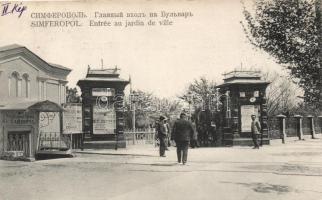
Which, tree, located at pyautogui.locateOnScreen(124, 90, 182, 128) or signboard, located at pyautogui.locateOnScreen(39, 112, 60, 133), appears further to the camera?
tree, located at pyautogui.locateOnScreen(124, 90, 182, 128)

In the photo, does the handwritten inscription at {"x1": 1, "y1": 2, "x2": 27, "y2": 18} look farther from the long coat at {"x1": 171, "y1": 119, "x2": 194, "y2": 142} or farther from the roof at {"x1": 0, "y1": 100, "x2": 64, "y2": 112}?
the long coat at {"x1": 171, "y1": 119, "x2": 194, "y2": 142}

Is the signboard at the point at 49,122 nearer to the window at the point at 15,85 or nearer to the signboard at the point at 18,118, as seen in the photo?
the signboard at the point at 18,118

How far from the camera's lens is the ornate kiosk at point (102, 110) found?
13.5m

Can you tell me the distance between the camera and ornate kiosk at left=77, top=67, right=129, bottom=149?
44.4ft

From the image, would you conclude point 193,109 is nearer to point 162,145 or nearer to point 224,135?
point 224,135

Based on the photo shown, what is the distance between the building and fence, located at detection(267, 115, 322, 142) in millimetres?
7630

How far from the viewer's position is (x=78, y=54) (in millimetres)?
9289

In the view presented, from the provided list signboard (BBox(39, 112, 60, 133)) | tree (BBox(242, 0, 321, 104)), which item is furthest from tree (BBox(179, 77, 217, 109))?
tree (BBox(242, 0, 321, 104))

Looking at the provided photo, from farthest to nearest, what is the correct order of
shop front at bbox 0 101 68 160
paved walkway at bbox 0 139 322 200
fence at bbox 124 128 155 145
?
fence at bbox 124 128 155 145 → shop front at bbox 0 101 68 160 → paved walkway at bbox 0 139 322 200

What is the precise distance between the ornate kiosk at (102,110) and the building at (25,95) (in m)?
1.60

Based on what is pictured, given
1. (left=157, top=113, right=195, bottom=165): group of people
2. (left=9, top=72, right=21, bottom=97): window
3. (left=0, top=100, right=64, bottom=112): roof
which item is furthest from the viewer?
(left=9, top=72, right=21, bottom=97): window

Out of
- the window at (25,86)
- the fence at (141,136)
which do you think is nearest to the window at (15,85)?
the window at (25,86)

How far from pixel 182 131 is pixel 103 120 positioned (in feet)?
13.6

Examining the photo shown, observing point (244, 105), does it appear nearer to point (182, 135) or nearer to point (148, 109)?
point (182, 135)
